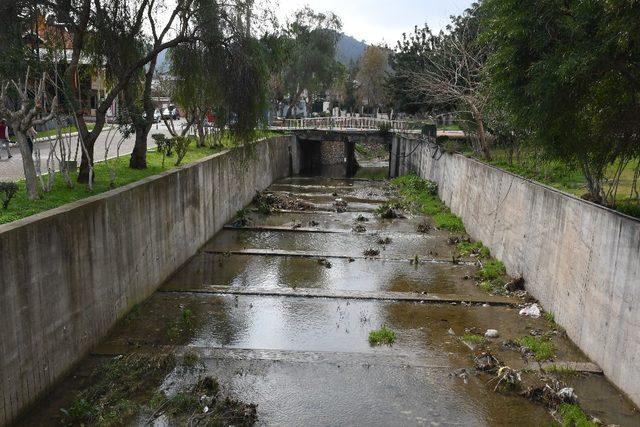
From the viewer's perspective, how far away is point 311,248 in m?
19.1

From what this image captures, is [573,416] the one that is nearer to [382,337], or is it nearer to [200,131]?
[382,337]

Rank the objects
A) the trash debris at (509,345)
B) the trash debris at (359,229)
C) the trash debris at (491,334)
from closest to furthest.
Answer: the trash debris at (509,345), the trash debris at (491,334), the trash debris at (359,229)

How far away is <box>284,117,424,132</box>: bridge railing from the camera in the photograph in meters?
42.6

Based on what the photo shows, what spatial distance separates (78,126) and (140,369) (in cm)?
593

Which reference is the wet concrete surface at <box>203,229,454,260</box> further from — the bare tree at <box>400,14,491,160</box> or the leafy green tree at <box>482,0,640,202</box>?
the leafy green tree at <box>482,0,640,202</box>

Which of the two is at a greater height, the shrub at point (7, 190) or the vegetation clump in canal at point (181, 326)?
the shrub at point (7, 190)

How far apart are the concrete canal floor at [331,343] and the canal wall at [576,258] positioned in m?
0.51

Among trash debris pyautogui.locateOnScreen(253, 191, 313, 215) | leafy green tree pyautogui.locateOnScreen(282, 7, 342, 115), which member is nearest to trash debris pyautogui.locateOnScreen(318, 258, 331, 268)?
trash debris pyautogui.locateOnScreen(253, 191, 313, 215)

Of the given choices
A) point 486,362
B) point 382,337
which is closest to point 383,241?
point 382,337

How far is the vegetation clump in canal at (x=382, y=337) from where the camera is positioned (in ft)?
37.8

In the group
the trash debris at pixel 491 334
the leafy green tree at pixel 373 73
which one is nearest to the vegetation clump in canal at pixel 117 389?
the trash debris at pixel 491 334

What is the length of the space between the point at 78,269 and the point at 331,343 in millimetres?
4862

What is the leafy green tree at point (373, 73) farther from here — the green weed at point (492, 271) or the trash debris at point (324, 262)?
the green weed at point (492, 271)

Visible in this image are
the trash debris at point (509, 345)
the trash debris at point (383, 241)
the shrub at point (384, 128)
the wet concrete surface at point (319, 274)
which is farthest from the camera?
the shrub at point (384, 128)
